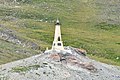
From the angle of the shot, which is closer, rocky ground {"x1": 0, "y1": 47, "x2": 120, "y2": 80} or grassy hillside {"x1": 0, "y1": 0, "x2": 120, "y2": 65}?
rocky ground {"x1": 0, "y1": 47, "x2": 120, "y2": 80}

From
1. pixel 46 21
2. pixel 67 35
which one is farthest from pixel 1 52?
pixel 46 21

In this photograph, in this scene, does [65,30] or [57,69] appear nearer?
[57,69]

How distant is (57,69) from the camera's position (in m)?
74.9

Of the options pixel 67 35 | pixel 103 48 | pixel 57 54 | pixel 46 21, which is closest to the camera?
pixel 57 54

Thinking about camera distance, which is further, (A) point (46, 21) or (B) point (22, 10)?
(B) point (22, 10)

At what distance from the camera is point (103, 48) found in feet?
437

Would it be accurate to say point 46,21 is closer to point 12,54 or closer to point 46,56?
point 12,54

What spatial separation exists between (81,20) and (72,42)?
54.1m

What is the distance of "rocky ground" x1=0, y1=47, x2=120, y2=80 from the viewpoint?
2832 inches

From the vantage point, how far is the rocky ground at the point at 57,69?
7194 centimetres

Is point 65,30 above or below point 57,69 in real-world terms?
below

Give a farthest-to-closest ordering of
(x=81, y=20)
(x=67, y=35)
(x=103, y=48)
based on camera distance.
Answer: (x=81, y=20) → (x=67, y=35) → (x=103, y=48)

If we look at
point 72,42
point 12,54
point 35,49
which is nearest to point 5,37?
point 35,49

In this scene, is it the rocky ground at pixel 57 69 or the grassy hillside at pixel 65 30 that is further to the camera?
the grassy hillside at pixel 65 30
